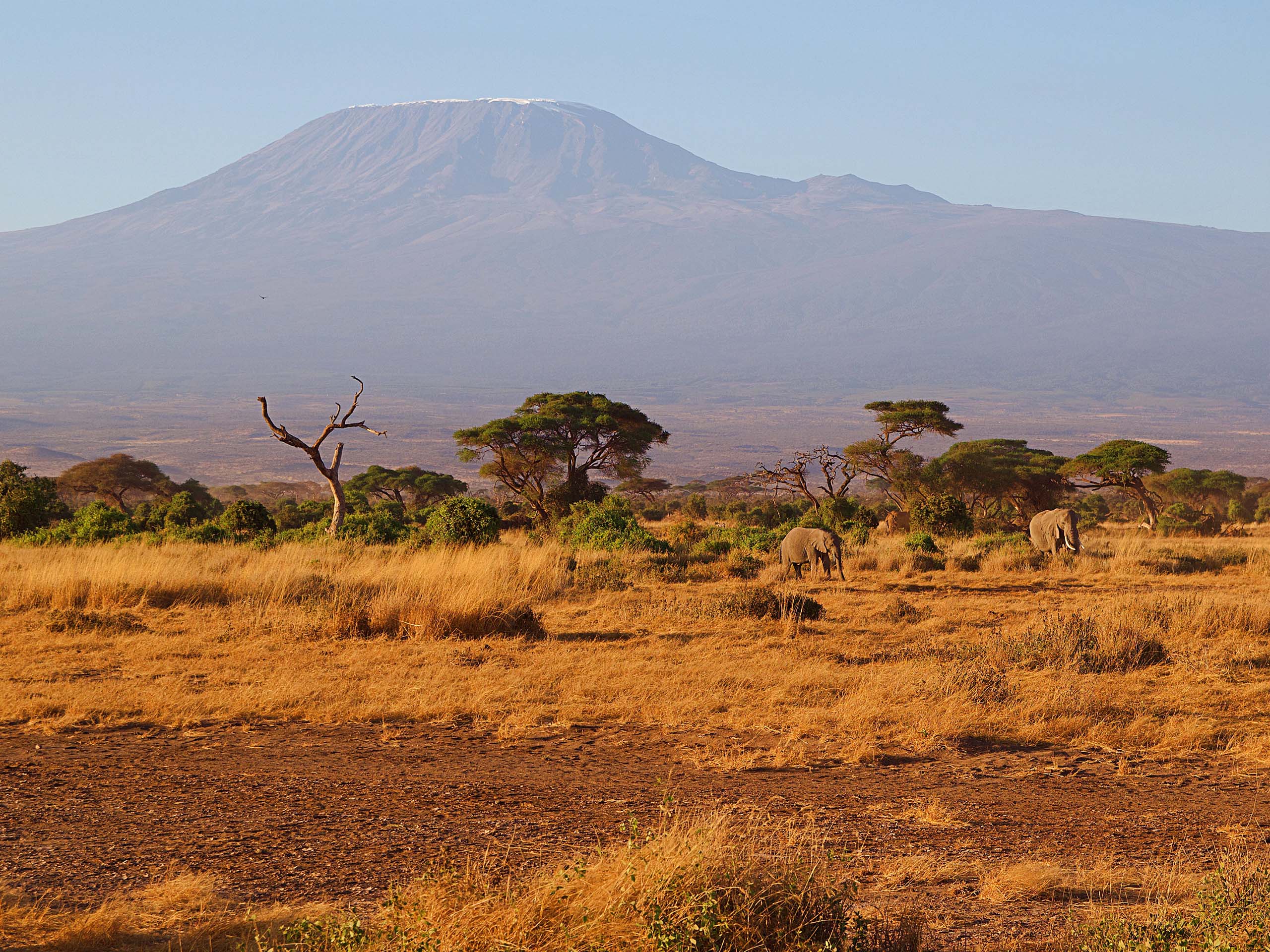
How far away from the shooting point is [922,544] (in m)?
19.4

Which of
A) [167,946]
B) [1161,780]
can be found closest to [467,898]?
[167,946]

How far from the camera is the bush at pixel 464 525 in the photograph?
16.9m

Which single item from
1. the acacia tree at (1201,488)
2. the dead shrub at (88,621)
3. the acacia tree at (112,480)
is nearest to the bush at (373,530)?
the dead shrub at (88,621)

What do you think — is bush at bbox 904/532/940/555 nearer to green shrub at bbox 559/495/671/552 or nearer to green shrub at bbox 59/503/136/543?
green shrub at bbox 559/495/671/552

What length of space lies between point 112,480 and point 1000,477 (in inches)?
1122

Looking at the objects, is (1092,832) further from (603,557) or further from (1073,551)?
(1073,551)

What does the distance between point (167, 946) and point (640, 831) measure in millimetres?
2148

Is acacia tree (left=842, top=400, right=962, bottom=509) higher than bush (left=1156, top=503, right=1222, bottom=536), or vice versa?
acacia tree (left=842, top=400, right=962, bottom=509)

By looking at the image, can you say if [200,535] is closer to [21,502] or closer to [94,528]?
[94,528]

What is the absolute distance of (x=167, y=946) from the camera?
13.7 feet

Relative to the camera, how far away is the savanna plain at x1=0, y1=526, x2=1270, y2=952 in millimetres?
4203

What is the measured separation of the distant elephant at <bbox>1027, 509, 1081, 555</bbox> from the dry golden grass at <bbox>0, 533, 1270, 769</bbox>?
2773 mm

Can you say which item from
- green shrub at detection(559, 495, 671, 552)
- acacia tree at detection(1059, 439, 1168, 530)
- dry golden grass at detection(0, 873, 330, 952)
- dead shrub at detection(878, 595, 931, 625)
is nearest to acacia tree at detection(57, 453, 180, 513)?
green shrub at detection(559, 495, 671, 552)

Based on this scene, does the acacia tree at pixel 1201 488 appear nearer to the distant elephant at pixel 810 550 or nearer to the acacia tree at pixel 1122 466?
the acacia tree at pixel 1122 466
